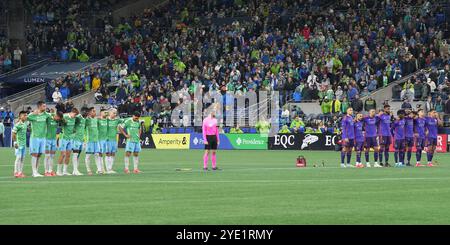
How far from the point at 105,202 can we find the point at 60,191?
3.47m

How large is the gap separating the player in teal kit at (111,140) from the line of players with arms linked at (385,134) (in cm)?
844

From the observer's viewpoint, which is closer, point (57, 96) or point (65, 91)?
point (57, 96)

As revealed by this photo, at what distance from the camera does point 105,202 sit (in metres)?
20.9

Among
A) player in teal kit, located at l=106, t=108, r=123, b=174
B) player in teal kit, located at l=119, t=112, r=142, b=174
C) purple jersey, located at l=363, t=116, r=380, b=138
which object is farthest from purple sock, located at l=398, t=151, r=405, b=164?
player in teal kit, located at l=106, t=108, r=123, b=174

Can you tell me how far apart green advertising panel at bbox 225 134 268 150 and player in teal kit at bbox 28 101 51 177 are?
26.4 meters

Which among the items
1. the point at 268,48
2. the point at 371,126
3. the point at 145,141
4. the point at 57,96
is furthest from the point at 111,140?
the point at 57,96

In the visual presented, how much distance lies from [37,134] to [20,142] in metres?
0.56

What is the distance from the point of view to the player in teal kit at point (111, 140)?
33.6 metres

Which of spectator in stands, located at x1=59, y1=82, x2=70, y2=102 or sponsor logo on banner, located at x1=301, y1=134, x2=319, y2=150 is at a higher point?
spectator in stands, located at x1=59, y1=82, x2=70, y2=102

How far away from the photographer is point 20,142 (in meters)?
31.1

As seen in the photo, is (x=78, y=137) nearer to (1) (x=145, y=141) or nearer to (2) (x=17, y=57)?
(1) (x=145, y=141)

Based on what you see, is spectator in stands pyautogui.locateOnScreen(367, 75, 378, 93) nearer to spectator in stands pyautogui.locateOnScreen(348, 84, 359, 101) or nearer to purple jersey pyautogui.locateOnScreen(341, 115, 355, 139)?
spectator in stands pyautogui.locateOnScreen(348, 84, 359, 101)

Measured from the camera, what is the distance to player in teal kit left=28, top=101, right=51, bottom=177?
31.1 m
